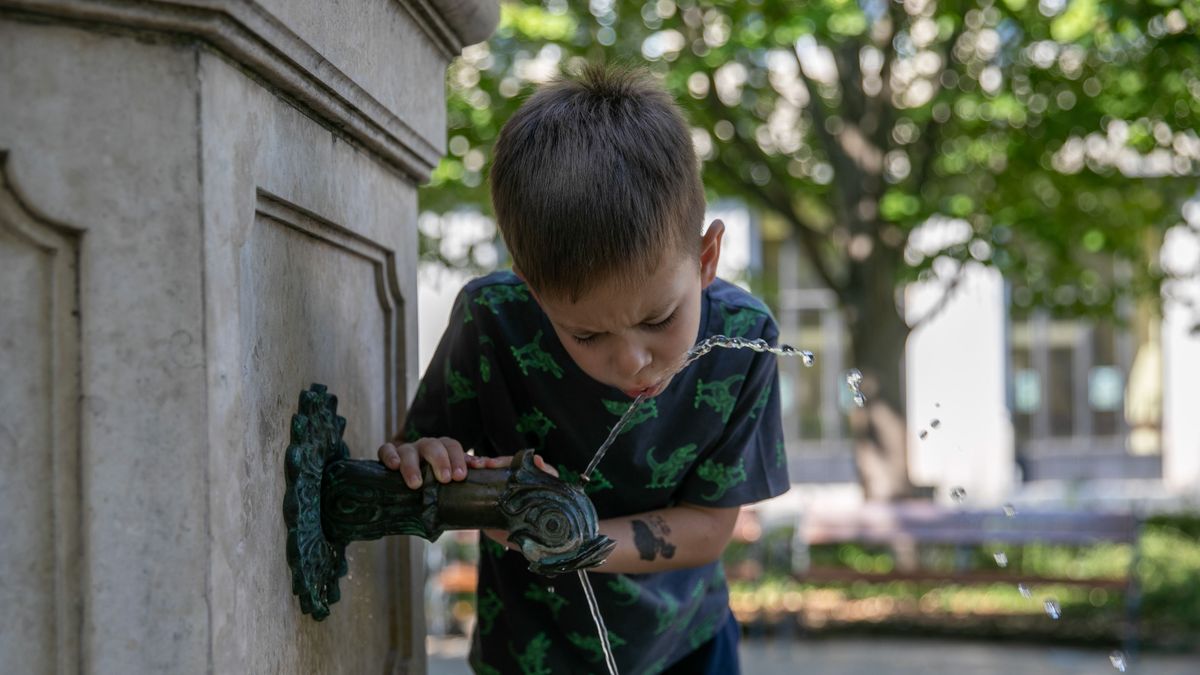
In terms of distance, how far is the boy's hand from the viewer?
5.28 feet

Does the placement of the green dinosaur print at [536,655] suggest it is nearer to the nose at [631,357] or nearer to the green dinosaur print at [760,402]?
the green dinosaur print at [760,402]

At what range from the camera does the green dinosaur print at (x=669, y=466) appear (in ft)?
6.86

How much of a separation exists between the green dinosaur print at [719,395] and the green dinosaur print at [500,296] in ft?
0.95

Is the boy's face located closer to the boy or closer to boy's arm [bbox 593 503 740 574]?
the boy

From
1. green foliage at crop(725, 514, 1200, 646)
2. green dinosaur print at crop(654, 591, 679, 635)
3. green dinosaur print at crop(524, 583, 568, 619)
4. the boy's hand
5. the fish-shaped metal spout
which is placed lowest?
green foliage at crop(725, 514, 1200, 646)

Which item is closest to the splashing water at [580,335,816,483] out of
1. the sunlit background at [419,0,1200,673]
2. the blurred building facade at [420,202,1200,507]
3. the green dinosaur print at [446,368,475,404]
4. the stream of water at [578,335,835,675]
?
the stream of water at [578,335,835,675]

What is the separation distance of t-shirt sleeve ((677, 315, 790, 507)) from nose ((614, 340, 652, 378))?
0.38m

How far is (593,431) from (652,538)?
178 millimetres

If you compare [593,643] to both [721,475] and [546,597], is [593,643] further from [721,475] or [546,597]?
[721,475]

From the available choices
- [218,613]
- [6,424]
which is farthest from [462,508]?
[6,424]

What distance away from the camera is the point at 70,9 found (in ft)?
3.77

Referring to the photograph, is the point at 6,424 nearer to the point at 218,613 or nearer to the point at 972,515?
the point at 218,613

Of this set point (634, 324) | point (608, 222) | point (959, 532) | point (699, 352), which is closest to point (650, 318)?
point (634, 324)

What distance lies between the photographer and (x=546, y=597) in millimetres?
2158
